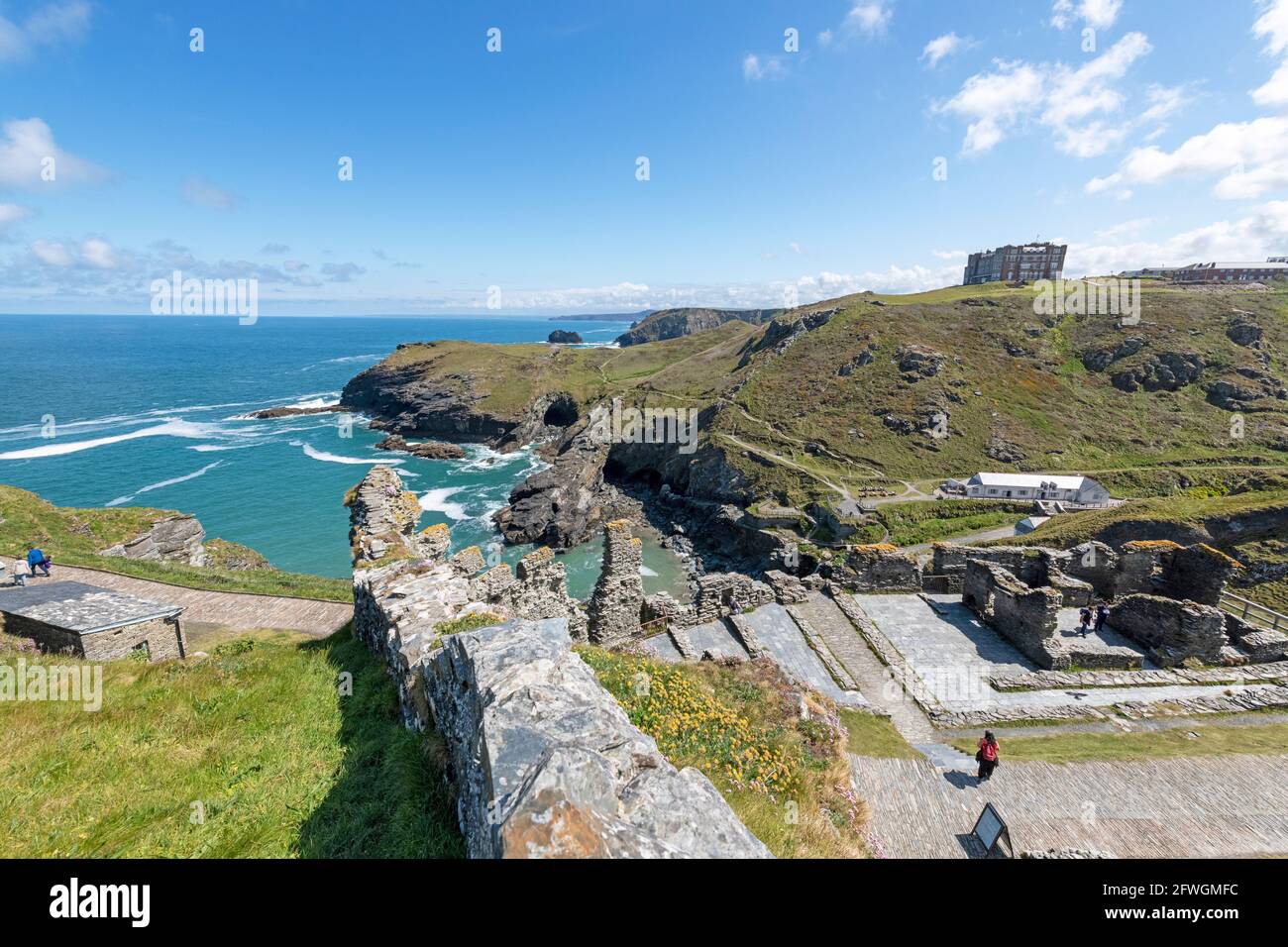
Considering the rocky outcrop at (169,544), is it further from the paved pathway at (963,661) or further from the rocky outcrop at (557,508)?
the paved pathway at (963,661)

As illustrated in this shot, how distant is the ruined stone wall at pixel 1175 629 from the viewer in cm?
1806

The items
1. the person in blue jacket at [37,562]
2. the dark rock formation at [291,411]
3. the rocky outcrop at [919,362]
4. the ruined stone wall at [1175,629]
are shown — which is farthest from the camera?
the dark rock formation at [291,411]

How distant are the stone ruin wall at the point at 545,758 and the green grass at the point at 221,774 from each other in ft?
2.26

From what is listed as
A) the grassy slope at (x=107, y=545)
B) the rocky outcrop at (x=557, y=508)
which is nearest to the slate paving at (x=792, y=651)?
the grassy slope at (x=107, y=545)

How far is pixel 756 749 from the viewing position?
9102 millimetres

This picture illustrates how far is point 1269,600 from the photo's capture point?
95.5 feet

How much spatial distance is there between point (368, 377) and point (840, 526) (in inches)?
4362

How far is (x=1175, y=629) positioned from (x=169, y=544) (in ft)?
164

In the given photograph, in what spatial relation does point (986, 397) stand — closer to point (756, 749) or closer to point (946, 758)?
point (946, 758)

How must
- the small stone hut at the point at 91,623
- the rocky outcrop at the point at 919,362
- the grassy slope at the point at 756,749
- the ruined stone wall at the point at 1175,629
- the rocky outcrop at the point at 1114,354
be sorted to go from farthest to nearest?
the rocky outcrop at the point at 919,362
the rocky outcrop at the point at 1114,354
the ruined stone wall at the point at 1175,629
the small stone hut at the point at 91,623
the grassy slope at the point at 756,749

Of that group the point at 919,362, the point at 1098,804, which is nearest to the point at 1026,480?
the point at 919,362

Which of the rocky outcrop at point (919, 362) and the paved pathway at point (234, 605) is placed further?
the rocky outcrop at point (919, 362)

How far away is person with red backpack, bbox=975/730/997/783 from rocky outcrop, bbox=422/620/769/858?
38.1ft
